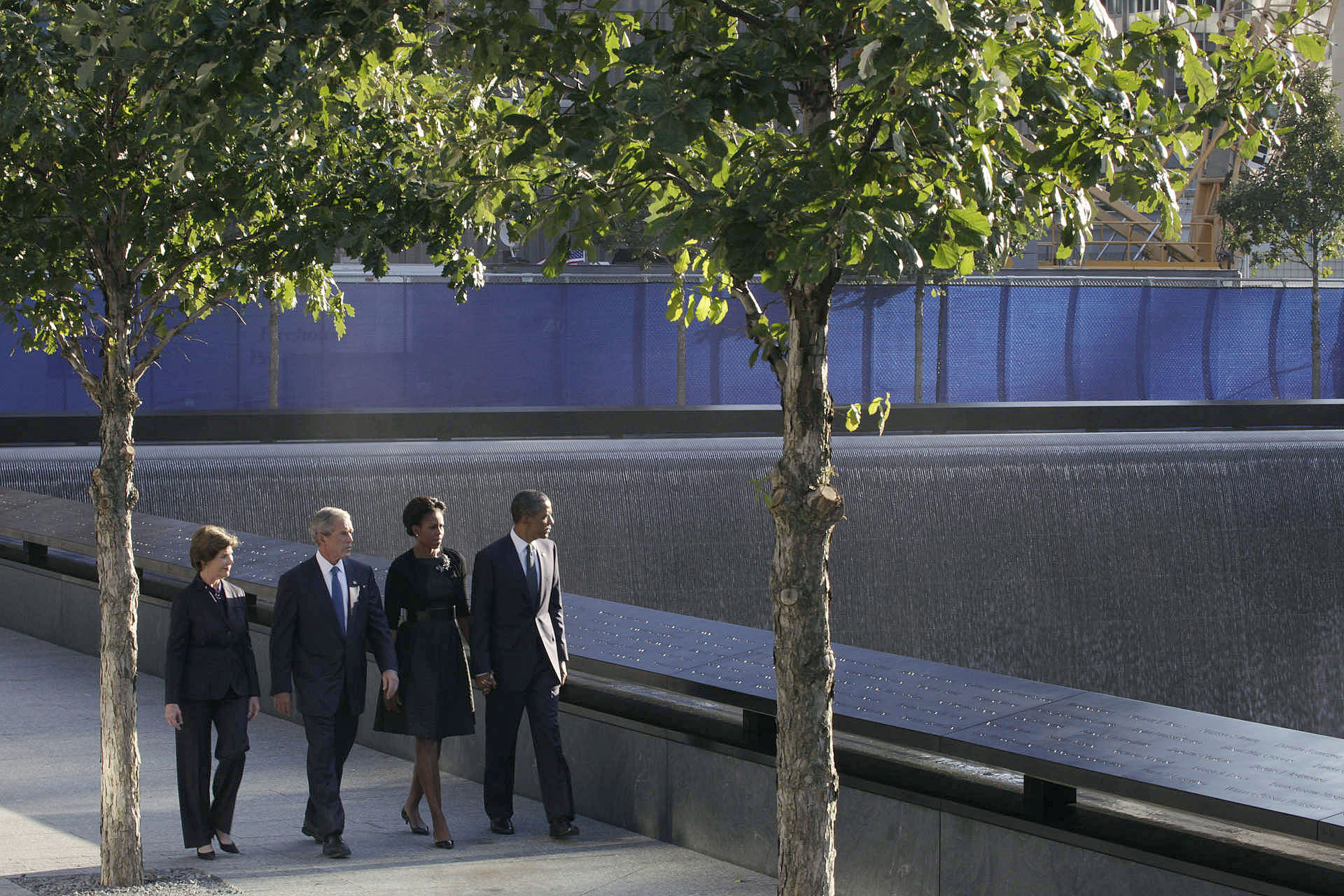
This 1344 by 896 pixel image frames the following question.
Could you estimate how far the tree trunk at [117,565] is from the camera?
5562 millimetres

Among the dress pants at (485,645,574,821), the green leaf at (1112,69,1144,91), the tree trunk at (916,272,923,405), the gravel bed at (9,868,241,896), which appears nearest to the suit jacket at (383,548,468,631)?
the dress pants at (485,645,574,821)

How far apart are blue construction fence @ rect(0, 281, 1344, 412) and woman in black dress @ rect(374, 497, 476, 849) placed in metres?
13.5

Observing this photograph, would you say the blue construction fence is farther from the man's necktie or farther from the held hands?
the held hands

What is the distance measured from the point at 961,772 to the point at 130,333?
3.76 meters

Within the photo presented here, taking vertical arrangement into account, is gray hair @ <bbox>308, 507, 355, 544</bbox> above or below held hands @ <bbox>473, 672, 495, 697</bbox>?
above

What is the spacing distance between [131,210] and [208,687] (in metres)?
1.92

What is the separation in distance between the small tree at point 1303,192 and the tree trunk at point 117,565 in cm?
2451

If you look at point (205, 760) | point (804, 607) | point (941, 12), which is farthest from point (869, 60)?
point (205, 760)

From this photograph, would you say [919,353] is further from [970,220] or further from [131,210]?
[970,220]

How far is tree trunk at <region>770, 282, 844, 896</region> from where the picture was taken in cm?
363

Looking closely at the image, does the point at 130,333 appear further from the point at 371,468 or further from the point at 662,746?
the point at 371,468

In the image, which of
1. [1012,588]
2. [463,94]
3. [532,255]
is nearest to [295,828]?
[463,94]

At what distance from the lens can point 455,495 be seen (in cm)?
1577

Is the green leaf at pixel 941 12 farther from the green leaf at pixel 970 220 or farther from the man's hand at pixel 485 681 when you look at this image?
the man's hand at pixel 485 681
